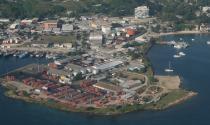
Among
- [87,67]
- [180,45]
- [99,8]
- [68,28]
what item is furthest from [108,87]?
[99,8]

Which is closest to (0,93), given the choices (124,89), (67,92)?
(67,92)

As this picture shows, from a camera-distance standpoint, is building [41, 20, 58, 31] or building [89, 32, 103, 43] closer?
building [89, 32, 103, 43]

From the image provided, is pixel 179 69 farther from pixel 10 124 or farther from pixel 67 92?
pixel 10 124

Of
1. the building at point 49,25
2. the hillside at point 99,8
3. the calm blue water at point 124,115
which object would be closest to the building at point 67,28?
the building at point 49,25

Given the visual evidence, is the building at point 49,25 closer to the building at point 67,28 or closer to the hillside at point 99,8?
the building at point 67,28

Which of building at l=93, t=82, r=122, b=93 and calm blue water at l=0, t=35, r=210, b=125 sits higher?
building at l=93, t=82, r=122, b=93

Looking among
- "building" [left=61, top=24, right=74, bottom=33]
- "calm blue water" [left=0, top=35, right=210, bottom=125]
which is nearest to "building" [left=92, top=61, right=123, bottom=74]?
"calm blue water" [left=0, top=35, right=210, bottom=125]

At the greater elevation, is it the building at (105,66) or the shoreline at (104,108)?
the building at (105,66)

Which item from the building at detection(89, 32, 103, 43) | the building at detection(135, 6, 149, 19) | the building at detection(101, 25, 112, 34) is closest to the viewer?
the building at detection(89, 32, 103, 43)

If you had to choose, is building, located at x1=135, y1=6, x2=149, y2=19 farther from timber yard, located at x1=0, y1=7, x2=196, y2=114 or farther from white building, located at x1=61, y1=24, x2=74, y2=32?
white building, located at x1=61, y1=24, x2=74, y2=32

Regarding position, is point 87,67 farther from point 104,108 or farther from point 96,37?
point 96,37

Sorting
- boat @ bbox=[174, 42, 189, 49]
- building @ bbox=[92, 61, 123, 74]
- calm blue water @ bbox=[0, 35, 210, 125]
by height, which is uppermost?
boat @ bbox=[174, 42, 189, 49]
